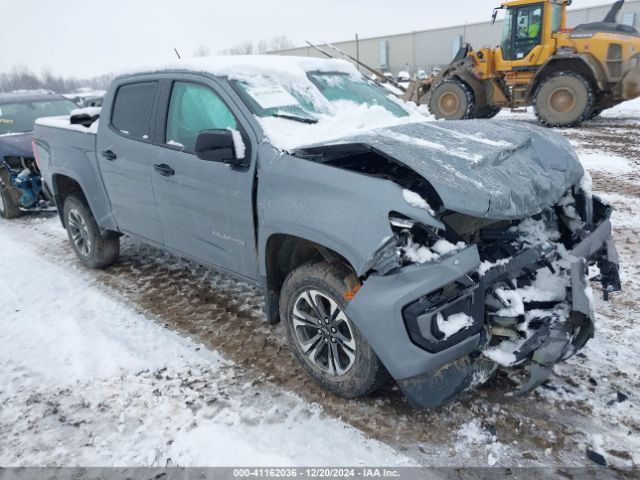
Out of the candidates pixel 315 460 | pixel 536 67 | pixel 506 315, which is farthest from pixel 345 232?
pixel 536 67

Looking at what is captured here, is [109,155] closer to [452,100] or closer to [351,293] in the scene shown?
[351,293]

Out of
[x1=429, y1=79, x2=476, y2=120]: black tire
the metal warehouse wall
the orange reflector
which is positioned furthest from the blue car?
the metal warehouse wall

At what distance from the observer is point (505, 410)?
101 inches

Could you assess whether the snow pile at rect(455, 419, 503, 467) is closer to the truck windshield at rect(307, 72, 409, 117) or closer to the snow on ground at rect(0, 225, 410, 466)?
the snow on ground at rect(0, 225, 410, 466)

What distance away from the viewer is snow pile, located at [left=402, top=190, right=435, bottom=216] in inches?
87.8

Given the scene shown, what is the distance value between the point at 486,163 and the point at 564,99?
10.9 meters

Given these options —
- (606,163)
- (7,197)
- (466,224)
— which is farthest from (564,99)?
(7,197)

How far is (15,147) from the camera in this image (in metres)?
6.81

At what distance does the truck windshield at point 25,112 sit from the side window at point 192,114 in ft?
17.1

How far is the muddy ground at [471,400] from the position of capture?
2320 millimetres

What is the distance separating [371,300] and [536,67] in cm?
1193

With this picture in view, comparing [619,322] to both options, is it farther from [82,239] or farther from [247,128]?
[82,239]

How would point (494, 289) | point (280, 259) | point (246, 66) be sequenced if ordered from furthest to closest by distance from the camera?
point (246, 66)
point (280, 259)
point (494, 289)

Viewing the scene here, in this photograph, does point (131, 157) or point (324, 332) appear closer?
point (324, 332)
